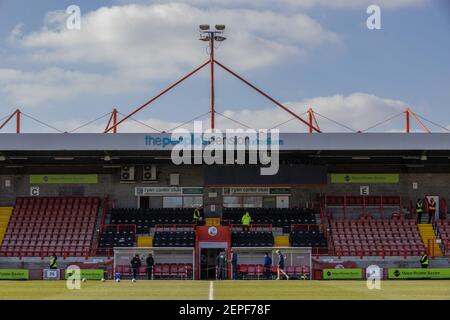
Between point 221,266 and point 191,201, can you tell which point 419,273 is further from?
point 191,201

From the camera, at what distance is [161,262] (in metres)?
42.5

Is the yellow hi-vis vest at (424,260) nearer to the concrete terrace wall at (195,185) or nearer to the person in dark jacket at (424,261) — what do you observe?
the person in dark jacket at (424,261)

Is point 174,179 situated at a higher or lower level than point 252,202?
higher

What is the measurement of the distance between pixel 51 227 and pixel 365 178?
63.7ft

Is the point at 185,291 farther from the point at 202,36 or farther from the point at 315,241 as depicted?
the point at 202,36

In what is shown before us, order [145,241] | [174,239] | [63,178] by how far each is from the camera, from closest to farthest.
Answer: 1. [174,239]
2. [145,241]
3. [63,178]

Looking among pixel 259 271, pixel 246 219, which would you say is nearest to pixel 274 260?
pixel 259 271

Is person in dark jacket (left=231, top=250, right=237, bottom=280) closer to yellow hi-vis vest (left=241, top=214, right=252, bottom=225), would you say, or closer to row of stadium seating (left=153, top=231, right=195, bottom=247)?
row of stadium seating (left=153, top=231, right=195, bottom=247)

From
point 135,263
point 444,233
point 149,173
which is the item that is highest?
point 149,173

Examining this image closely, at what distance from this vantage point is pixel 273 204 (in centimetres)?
4984

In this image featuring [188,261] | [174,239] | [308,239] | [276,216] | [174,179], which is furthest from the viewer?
[174,179]

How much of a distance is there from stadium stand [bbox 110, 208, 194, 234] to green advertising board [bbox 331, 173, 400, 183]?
9.46 m
